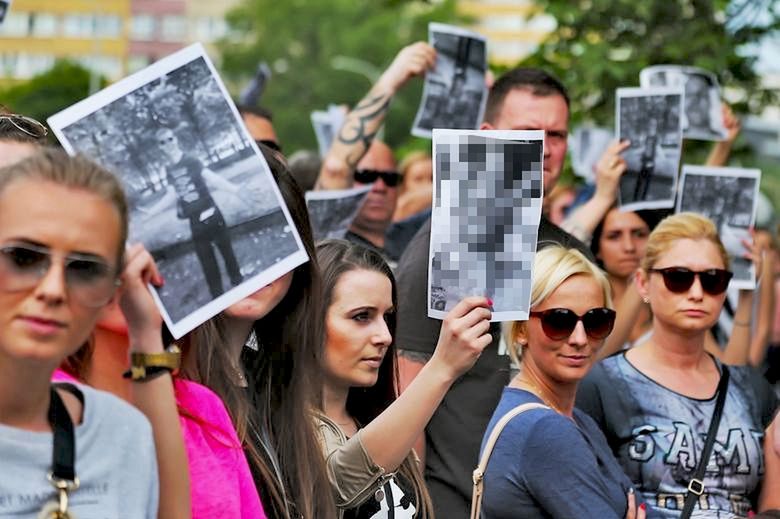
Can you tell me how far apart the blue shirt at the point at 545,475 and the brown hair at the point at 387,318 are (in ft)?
1.00

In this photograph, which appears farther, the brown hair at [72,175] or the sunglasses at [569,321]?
the sunglasses at [569,321]

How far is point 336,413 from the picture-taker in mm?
4957

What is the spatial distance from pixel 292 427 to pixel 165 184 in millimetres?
1037

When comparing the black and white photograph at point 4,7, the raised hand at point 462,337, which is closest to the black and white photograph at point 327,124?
the black and white photograph at point 4,7

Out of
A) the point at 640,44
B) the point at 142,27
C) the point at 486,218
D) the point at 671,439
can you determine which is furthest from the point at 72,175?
the point at 142,27

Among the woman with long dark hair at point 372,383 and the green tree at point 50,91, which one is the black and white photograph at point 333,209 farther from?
the green tree at point 50,91

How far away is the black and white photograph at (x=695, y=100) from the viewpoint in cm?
848

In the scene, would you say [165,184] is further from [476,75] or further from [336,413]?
[476,75]

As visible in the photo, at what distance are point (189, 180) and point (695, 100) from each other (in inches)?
212

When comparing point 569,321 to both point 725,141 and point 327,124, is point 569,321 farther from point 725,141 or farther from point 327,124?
point 327,124

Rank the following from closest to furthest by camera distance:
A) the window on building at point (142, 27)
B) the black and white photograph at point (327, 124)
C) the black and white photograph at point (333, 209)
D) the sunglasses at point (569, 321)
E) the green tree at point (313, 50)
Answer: the sunglasses at point (569, 321) < the black and white photograph at point (333, 209) < the black and white photograph at point (327, 124) < the green tree at point (313, 50) < the window on building at point (142, 27)

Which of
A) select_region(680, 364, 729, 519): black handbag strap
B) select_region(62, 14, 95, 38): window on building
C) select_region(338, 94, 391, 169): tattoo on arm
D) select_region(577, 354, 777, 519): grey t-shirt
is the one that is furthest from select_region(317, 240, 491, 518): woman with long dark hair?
select_region(62, 14, 95, 38): window on building

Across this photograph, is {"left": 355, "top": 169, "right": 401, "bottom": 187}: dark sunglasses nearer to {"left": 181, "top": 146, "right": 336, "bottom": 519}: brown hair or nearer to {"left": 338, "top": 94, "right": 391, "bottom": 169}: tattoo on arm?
{"left": 338, "top": 94, "right": 391, "bottom": 169}: tattoo on arm

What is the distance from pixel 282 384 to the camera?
454 cm
